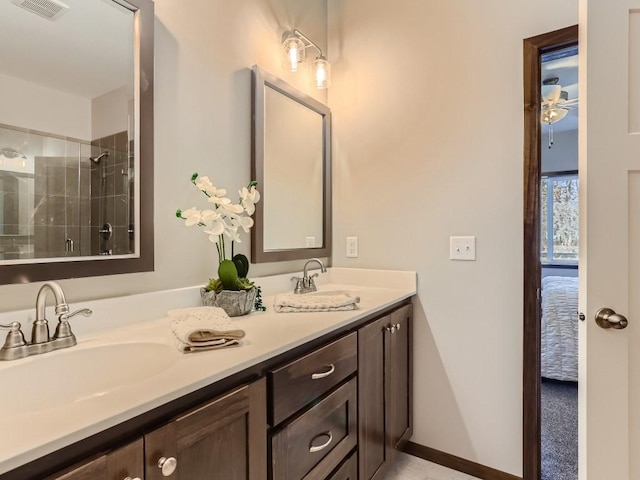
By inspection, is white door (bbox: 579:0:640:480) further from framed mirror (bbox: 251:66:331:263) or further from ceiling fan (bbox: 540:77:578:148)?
ceiling fan (bbox: 540:77:578:148)

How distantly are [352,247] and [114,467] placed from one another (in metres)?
1.65

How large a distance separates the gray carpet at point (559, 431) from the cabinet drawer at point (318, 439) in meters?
1.15

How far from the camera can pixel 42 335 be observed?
2.99 ft

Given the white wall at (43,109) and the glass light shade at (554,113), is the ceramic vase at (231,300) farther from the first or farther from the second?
the glass light shade at (554,113)

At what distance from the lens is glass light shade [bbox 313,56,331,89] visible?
203 cm

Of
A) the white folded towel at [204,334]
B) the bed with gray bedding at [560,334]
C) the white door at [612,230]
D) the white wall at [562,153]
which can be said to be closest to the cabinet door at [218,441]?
the white folded towel at [204,334]

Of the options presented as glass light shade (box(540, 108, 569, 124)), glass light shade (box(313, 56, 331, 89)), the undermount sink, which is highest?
glass light shade (box(540, 108, 569, 124))

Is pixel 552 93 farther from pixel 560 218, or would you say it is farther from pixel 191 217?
pixel 191 217

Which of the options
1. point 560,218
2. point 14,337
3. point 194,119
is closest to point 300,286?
point 194,119

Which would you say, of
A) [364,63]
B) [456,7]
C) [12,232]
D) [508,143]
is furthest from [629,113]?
[12,232]

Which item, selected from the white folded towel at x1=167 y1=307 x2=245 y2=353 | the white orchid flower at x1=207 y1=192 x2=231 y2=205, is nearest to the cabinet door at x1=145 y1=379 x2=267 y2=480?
the white folded towel at x1=167 y1=307 x2=245 y2=353

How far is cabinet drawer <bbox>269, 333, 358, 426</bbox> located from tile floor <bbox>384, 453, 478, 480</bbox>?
32.5 inches

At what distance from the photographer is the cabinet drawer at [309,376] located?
963mm

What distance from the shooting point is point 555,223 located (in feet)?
15.2
